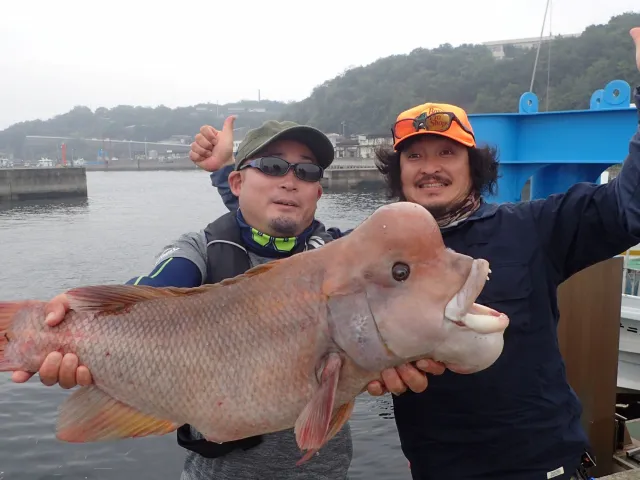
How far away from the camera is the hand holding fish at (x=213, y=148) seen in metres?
4.14

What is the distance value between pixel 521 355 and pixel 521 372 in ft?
0.32

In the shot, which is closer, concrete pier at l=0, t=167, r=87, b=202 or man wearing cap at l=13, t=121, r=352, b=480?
man wearing cap at l=13, t=121, r=352, b=480

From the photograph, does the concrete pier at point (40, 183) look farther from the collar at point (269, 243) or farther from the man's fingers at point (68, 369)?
the man's fingers at point (68, 369)

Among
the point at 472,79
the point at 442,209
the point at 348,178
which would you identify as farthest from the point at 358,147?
the point at 442,209

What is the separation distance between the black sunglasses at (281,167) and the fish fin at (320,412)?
1.33 m

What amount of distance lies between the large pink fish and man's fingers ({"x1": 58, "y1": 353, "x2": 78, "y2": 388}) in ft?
0.15

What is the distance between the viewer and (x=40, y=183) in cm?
5975

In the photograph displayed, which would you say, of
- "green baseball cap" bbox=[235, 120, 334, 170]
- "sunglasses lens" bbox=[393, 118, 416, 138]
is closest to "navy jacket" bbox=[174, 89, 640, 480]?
"sunglasses lens" bbox=[393, 118, 416, 138]

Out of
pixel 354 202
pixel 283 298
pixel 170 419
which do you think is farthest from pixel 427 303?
pixel 354 202

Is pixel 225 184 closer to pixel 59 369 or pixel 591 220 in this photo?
pixel 59 369

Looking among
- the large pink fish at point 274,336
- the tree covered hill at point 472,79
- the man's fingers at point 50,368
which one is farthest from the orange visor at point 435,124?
the tree covered hill at point 472,79

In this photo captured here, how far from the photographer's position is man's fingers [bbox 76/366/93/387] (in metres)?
Answer: 2.79

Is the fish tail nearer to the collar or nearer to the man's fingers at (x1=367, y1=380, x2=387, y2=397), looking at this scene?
the collar

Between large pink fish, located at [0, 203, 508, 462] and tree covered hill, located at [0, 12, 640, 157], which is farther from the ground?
tree covered hill, located at [0, 12, 640, 157]
